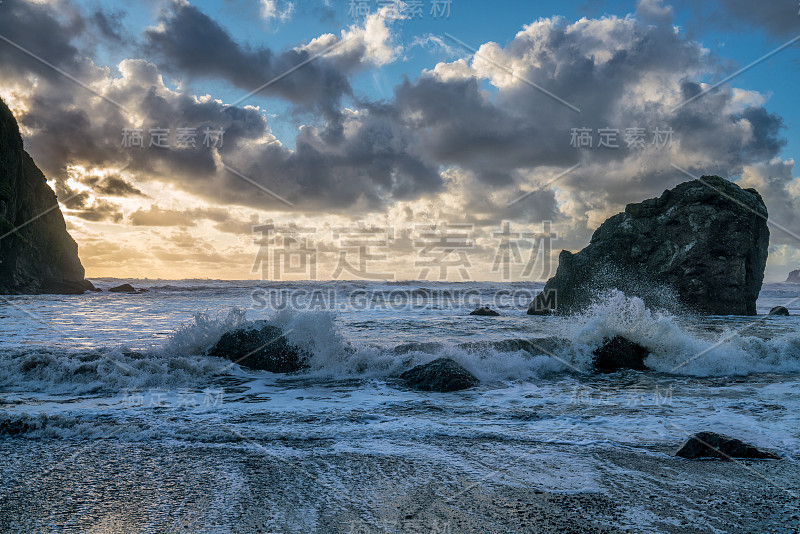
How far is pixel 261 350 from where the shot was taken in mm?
8641

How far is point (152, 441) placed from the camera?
164 inches

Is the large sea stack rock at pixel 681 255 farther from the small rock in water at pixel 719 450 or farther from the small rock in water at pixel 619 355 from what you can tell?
the small rock in water at pixel 719 450

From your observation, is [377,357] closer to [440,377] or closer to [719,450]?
[440,377]

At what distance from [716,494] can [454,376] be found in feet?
13.5

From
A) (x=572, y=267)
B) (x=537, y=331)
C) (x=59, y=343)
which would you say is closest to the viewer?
(x=59, y=343)

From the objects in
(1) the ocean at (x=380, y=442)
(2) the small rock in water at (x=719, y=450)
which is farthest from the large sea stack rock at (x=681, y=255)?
(2) the small rock in water at (x=719, y=450)

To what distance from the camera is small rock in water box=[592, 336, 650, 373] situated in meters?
9.02

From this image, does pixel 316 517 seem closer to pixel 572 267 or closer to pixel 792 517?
pixel 792 517

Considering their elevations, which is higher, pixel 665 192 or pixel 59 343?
pixel 665 192

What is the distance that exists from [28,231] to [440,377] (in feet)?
153

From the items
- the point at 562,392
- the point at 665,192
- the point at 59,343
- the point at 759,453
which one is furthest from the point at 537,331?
the point at 665,192

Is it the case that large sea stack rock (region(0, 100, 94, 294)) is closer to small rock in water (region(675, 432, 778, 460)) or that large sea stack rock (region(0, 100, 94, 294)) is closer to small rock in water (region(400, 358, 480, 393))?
small rock in water (region(400, 358, 480, 393))

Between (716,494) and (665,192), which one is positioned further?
(665,192)

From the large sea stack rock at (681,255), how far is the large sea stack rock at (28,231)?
34.9 metres
